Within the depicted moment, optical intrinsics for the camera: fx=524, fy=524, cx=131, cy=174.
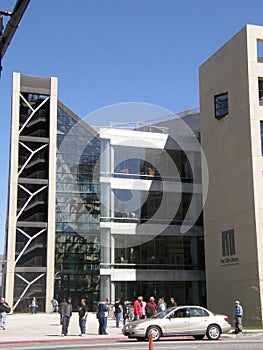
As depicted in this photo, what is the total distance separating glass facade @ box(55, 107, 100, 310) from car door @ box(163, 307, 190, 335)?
96.3 ft

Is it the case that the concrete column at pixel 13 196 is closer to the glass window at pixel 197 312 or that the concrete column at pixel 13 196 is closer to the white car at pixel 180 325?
the white car at pixel 180 325

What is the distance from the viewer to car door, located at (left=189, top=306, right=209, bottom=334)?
69.7 ft

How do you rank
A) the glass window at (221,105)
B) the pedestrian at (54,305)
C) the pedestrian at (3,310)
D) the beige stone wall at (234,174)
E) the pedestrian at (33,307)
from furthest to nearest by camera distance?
1. the pedestrian at (54,305)
2. the pedestrian at (33,307)
3. the glass window at (221,105)
4. the beige stone wall at (234,174)
5. the pedestrian at (3,310)

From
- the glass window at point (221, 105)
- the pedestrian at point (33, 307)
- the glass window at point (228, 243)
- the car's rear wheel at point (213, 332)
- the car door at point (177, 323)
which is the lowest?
the pedestrian at point (33, 307)

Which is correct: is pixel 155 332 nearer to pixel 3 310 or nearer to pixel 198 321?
pixel 198 321

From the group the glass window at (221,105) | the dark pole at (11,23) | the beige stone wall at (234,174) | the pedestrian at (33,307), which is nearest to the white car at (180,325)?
the beige stone wall at (234,174)

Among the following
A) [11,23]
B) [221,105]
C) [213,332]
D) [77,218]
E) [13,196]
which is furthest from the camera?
[77,218]

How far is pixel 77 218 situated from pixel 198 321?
104 ft

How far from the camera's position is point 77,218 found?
5184 cm

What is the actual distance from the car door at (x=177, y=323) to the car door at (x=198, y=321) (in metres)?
0.18

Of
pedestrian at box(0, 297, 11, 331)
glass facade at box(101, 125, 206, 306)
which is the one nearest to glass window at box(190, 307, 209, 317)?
A: pedestrian at box(0, 297, 11, 331)

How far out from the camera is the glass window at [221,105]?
134ft

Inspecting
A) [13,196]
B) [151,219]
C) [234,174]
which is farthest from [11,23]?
[13,196]

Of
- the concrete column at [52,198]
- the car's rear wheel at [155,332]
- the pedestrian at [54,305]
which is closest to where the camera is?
the car's rear wheel at [155,332]
